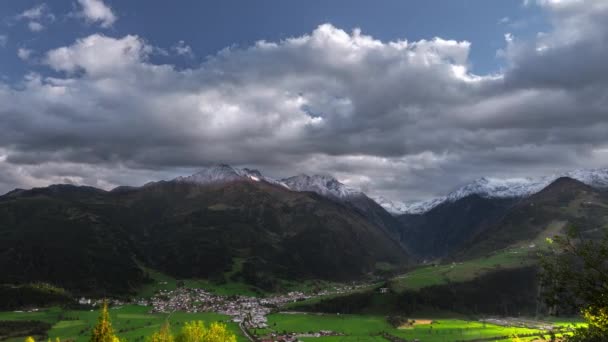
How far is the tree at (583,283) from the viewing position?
32.9 m

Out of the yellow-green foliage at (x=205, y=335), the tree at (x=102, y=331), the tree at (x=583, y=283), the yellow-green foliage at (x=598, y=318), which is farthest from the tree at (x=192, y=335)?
the yellow-green foliage at (x=598, y=318)

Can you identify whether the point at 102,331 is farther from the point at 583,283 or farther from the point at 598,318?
the point at 598,318

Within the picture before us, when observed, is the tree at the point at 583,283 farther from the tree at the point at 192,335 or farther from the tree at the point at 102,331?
the tree at the point at 192,335

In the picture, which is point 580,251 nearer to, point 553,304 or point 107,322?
point 553,304

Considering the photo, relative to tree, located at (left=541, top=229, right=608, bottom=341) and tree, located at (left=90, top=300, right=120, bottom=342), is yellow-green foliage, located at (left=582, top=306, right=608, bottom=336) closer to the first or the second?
tree, located at (left=541, top=229, right=608, bottom=341)

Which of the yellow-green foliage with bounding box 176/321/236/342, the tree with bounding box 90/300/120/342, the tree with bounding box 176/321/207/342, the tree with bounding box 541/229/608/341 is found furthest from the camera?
the tree with bounding box 176/321/207/342

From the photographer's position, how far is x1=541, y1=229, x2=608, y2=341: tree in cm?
3288

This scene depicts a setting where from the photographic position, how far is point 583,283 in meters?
34.9

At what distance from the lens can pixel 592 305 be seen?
34.8 metres

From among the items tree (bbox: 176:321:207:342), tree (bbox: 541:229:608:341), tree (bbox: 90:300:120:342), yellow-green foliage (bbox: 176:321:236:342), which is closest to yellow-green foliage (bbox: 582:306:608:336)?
tree (bbox: 541:229:608:341)

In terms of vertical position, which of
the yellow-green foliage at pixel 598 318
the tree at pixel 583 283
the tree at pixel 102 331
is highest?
the tree at pixel 583 283

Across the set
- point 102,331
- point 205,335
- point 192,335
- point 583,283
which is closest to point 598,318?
point 583,283

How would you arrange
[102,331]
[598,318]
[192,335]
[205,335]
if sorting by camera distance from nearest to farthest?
[598,318], [102,331], [192,335], [205,335]

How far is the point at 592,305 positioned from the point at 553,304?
3392mm
